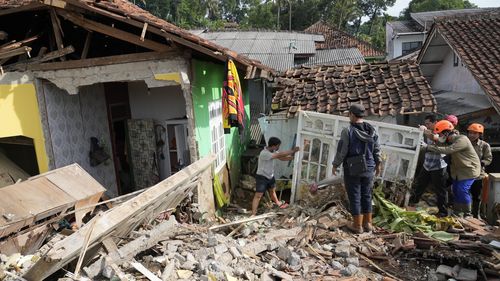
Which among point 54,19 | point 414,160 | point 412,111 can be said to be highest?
point 54,19

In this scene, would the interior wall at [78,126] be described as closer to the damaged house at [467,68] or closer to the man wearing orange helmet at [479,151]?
the man wearing orange helmet at [479,151]

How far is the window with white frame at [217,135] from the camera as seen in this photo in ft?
26.6

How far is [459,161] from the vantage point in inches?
247

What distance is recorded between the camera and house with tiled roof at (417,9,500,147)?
884 centimetres

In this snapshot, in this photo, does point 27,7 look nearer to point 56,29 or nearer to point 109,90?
point 56,29

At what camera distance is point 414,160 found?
6895 mm

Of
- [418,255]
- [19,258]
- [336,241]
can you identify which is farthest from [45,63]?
[418,255]

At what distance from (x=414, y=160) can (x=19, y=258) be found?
6.66 metres

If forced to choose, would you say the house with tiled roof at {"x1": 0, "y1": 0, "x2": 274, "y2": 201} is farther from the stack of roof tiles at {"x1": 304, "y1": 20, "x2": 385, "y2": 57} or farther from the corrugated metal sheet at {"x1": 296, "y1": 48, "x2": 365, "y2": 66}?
the stack of roof tiles at {"x1": 304, "y1": 20, "x2": 385, "y2": 57}

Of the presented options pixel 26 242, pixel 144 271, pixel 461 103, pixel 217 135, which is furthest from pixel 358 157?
pixel 461 103

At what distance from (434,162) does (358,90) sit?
2.95 m

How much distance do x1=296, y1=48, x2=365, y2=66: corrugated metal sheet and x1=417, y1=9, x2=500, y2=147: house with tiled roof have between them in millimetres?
6482

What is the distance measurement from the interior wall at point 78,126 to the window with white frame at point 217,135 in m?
2.78

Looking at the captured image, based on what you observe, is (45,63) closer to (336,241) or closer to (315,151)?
(315,151)
